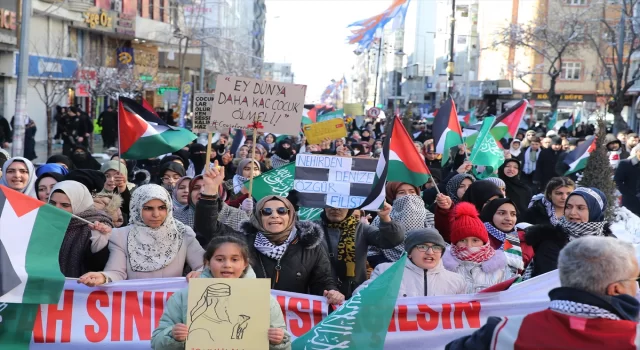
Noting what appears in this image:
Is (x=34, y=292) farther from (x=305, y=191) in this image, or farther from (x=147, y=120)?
(x=147, y=120)

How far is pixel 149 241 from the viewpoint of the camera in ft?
19.2

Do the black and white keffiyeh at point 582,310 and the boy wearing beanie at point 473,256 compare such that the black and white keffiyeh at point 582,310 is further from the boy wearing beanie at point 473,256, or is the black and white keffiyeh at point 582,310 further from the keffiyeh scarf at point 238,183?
the keffiyeh scarf at point 238,183

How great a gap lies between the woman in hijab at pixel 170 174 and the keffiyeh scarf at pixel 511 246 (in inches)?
150

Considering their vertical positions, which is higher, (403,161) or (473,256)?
(403,161)

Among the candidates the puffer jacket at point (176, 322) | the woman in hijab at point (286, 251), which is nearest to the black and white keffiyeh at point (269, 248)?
the woman in hijab at point (286, 251)

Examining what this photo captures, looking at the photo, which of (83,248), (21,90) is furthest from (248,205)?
(21,90)

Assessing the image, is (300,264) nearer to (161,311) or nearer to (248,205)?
(161,311)

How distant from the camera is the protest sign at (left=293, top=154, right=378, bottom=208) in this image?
8.01m

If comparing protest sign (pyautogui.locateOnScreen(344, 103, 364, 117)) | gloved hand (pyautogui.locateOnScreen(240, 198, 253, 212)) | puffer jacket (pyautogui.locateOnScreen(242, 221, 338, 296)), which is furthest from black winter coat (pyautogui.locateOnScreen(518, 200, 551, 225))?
protest sign (pyautogui.locateOnScreen(344, 103, 364, 117))

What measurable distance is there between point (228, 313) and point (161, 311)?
1575 mm

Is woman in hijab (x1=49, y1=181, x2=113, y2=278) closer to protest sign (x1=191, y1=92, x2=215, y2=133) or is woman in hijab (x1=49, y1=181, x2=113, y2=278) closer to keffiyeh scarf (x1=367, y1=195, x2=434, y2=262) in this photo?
keffiyeh scarf (x1=367, y1=195, x2=434, y2=262)

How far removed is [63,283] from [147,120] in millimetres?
5889

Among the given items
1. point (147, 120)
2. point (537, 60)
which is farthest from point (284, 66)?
point (147, 120)

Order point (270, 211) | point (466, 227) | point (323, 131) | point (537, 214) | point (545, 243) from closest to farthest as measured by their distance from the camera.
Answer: point (270, 211)
point (466, 227)
point (545, 243)
point (537, 214)
point (323, 131)
